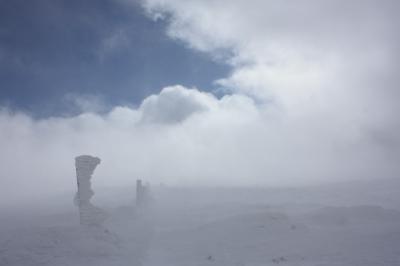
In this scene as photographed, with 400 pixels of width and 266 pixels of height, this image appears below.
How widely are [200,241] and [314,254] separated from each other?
42.8ft

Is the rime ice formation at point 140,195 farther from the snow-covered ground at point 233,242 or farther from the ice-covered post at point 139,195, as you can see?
the snow-covered ground at point 233,242

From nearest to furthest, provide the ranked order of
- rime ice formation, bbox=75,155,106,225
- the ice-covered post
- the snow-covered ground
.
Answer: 1. the snow-covered ground
2. rime ice formation, bbox=75,155,106,225
3. the ice-covered post

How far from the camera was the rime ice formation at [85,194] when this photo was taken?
37094 mm

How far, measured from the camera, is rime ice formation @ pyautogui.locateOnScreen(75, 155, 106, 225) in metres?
37.1

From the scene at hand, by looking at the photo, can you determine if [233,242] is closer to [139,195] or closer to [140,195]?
[139,195]

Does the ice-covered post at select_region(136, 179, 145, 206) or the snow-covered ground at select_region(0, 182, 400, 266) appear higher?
the ice-covered post at select_region(136, 179, 145, 206)

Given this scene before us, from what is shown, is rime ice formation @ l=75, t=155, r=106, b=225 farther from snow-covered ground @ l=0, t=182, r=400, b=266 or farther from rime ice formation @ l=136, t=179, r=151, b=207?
rime ice formation @ l=136, t=179, r=151, b=207

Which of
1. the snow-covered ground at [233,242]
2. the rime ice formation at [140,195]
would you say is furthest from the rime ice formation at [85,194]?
the rime ice formation at [140,195]

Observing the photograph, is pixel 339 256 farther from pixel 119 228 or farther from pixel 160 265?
pixel 119 228

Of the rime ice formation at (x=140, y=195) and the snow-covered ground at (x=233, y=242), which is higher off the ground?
the rime ice formation at (x=140, y=195)

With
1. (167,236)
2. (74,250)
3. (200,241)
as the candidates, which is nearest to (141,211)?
(167,236)

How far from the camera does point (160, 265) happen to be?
27906 mm

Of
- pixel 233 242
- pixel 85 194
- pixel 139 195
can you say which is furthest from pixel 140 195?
pixel 233 242

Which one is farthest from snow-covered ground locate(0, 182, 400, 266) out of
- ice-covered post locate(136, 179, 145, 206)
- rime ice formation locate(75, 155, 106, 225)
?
ice-covered post locate(136, 179, 145, 206)
